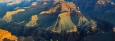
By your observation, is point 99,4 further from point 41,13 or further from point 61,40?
point 61,40

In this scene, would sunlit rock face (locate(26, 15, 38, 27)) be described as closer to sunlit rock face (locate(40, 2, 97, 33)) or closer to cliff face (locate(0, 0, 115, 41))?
cliff face (locate(0, 0, 115, 41))

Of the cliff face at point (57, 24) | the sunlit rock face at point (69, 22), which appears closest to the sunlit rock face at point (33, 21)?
the cliff face at point (57, 24)

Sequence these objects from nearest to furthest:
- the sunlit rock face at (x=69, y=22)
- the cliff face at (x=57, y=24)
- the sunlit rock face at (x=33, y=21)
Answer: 1. the cliff face at (x=57, y=24)
2. the sunlit rock face at (x=69, y=22)
3. the sunlit rock face at (x=33, y=21)

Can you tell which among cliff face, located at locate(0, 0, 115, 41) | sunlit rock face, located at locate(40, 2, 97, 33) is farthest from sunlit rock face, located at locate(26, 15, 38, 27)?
sunlit rock face, located at locate(40, 2, 97, 33)

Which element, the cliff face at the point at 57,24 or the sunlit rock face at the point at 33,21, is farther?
the sunlit rock face at the point at 33,21

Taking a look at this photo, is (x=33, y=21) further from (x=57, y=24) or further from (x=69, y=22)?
(x=69, y=22)

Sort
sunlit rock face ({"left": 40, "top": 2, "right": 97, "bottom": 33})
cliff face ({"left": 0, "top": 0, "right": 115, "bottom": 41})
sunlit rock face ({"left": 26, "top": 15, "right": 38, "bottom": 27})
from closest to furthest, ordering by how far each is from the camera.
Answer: cliff face ({"left": 0, "top": 0, "right": 115, "bottom": 41}) → sunlit rock face ({"left": 40, "top": 2, "right": 97, "bottom": 33}) → sunlit rock face ({"left": 26, "top": 15, "right": 38, "bottom": 27})

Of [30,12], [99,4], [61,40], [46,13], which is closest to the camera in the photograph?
[61,40]

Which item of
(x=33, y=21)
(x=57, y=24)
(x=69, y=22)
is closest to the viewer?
(x=57, y=24)

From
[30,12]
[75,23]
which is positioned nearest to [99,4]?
[30,12]

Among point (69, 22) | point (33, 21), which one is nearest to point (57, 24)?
point (69, 22)

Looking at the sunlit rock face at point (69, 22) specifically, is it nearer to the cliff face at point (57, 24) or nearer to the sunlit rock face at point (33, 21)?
the cliff face at point (57, 24)
